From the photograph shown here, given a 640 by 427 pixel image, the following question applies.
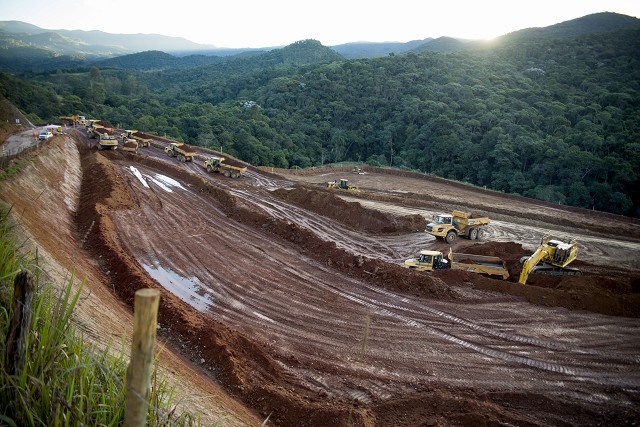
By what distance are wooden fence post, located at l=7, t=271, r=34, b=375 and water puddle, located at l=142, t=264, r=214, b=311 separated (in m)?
10.9

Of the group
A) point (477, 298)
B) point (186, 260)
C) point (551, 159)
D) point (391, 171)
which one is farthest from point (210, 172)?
point (551, 159)

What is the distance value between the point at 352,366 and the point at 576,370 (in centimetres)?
686

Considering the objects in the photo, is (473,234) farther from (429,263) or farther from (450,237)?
(429,263)

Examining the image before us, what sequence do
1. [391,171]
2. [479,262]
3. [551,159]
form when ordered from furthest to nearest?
[391,171] < [551,159] < [479,262]

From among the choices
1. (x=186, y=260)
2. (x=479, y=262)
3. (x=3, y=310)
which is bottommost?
(x=479, y=262)

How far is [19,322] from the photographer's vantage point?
3.20 metres

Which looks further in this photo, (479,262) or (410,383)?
(479,262)

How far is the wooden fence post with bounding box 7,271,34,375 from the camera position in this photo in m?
3.14

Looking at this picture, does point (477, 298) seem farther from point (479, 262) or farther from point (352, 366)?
point (352, 366)

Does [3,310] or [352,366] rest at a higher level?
[3,310]

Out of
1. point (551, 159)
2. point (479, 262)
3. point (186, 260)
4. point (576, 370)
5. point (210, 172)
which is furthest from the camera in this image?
point (551, 159)

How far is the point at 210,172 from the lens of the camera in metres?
36.6

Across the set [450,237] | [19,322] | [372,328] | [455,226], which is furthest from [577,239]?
[19,322]

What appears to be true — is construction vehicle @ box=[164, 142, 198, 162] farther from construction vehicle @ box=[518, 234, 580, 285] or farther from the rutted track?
construction vehicle @ box=[518, 234, 580, 285]
